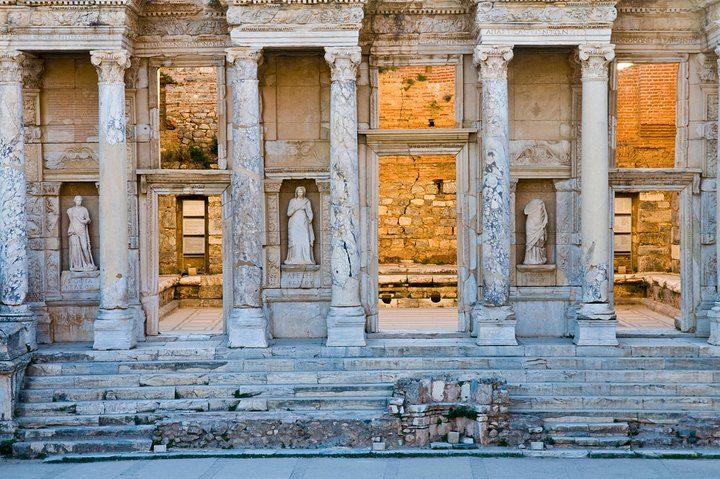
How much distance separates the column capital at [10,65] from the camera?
14.8 m

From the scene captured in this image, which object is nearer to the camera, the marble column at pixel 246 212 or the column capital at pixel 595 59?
the column capital at pixel 595 59

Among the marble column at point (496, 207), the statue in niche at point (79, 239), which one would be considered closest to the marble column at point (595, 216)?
the marble column at point (496, 207)

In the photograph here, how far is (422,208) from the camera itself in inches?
930

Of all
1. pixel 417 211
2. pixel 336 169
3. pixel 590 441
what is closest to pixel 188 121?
pixel 417 211

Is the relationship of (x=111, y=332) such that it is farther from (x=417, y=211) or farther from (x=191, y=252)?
(x=417, y=211)

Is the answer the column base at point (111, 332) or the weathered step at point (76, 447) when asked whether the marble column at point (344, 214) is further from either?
the weathered step at point (76, 447)

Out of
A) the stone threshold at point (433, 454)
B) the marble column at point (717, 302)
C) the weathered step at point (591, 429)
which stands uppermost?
the marble column at point (717, 302)

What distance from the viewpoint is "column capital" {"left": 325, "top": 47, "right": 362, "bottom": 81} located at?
15.0 metres

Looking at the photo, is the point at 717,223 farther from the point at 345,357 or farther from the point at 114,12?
the point at 114,12

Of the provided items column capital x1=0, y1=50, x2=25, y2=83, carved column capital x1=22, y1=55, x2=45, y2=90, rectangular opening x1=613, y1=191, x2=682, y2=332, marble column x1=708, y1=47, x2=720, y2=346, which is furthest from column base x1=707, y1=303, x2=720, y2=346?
carved column capital x1=22, y1=55, x2=45, y2=90

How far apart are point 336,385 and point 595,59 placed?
6.60 meters

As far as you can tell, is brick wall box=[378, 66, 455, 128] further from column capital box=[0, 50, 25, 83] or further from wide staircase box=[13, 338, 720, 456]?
column capital box=[0, 50, 25, 83]

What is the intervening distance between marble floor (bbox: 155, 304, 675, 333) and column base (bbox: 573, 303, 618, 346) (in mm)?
1839

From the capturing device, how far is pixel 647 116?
2158 cm
